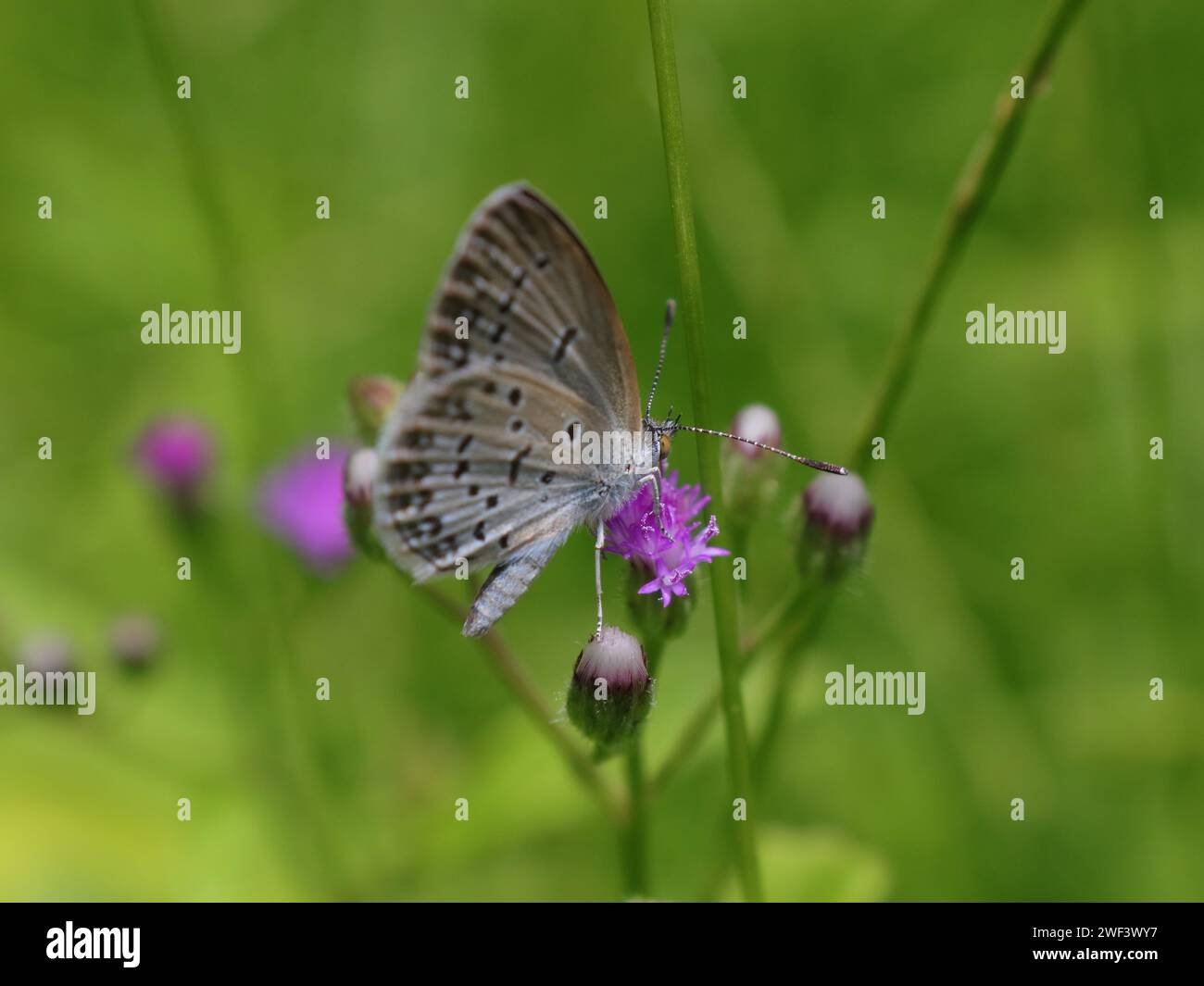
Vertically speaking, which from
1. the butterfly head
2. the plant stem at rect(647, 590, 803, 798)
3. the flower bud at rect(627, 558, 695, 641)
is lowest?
the plant stem at rect(647, 590, 803, 798)

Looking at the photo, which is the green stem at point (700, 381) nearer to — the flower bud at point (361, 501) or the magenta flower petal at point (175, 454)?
the flower bud at point (361, 501)

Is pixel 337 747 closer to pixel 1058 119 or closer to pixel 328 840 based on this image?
pixel 328 840

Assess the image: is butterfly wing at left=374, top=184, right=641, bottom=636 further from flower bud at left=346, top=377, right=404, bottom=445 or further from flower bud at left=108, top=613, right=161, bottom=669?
flower bud at left=108, top=613, right=161, bottom=669

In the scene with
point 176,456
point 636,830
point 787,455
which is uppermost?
point 176,456

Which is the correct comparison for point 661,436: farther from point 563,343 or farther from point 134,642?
point 134,642

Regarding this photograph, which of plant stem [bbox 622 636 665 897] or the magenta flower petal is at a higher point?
the magenta flower petal

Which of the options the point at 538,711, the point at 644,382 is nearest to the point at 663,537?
the point at 538,711

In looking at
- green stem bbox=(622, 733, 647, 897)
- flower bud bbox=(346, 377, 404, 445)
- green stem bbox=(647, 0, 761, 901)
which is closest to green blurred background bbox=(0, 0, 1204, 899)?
green stem bbox=(622, 733, 647, 897)
